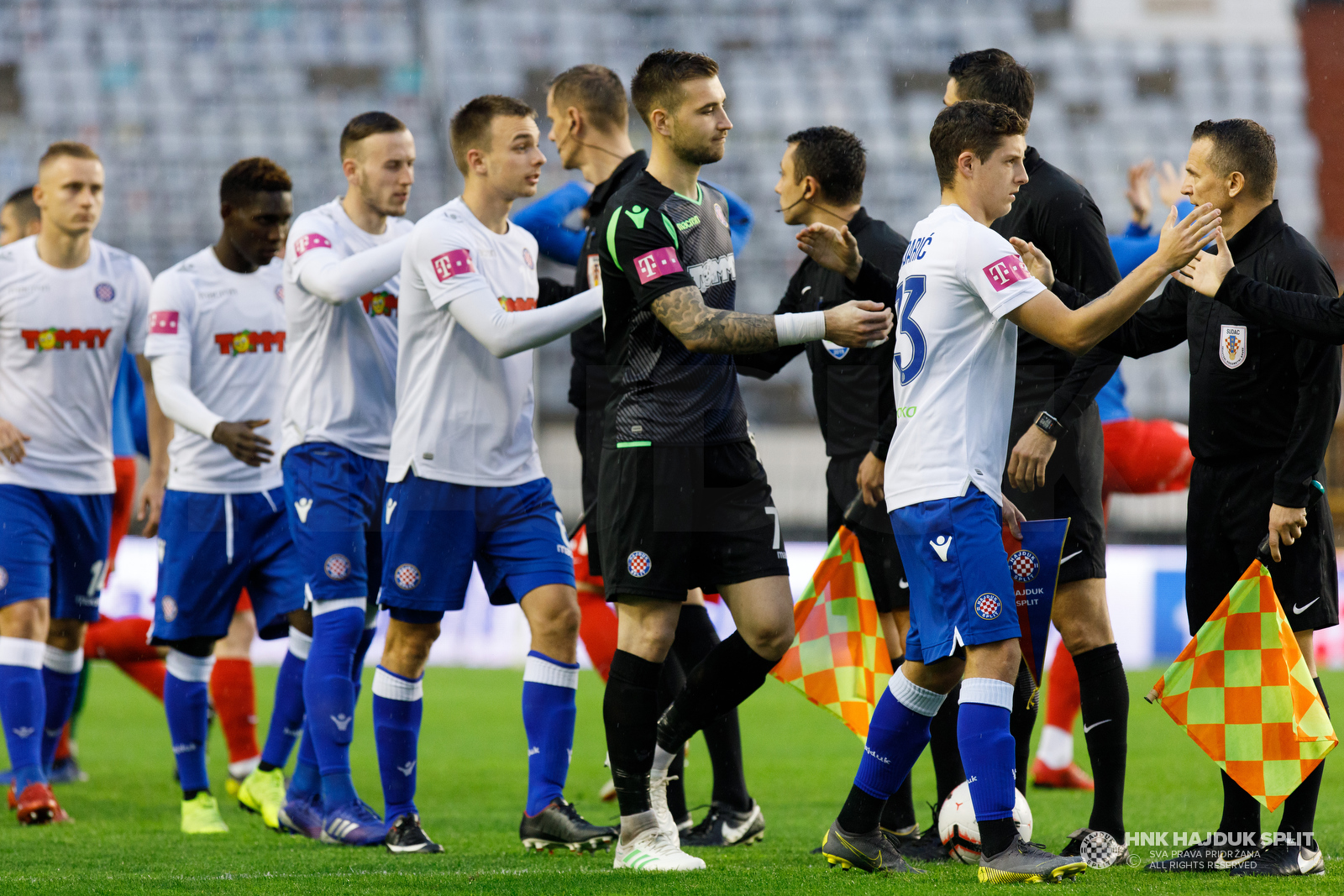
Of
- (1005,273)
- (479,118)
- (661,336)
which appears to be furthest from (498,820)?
(1005,273)

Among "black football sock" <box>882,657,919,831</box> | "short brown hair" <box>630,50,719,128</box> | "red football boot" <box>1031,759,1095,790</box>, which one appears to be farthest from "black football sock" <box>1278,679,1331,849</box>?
"red football boot" <box>1031,759,1095,790</box>

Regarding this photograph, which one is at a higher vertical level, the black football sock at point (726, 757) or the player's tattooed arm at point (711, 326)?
the player's tattooed arm at point (711, 326)

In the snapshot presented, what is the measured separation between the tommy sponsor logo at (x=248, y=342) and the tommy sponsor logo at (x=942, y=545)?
10.6 ft

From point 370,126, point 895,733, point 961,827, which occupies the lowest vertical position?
point 961,827

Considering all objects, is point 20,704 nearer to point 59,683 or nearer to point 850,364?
point 59,683

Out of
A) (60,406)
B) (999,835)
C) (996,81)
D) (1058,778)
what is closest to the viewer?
(999,835)

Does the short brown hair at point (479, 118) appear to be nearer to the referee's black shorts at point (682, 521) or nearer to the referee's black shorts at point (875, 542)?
the referee's black shorts at point (682, 521)

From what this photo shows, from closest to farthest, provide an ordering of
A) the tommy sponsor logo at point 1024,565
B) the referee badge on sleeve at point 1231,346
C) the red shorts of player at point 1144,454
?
the referee badge on sleeve at point 1231,346, the tommy sponsor logo at point 1024,565, the red shorts of player at point 1144,454

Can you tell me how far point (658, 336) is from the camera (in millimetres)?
4133

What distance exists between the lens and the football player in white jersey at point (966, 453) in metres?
3.60

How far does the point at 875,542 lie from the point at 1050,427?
725 mm

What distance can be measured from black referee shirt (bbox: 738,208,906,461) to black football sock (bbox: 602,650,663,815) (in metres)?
1.10

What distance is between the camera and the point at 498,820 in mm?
5691

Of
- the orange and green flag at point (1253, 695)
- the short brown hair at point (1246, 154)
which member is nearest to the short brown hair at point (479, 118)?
the short brown hair at point (1246, 154)
